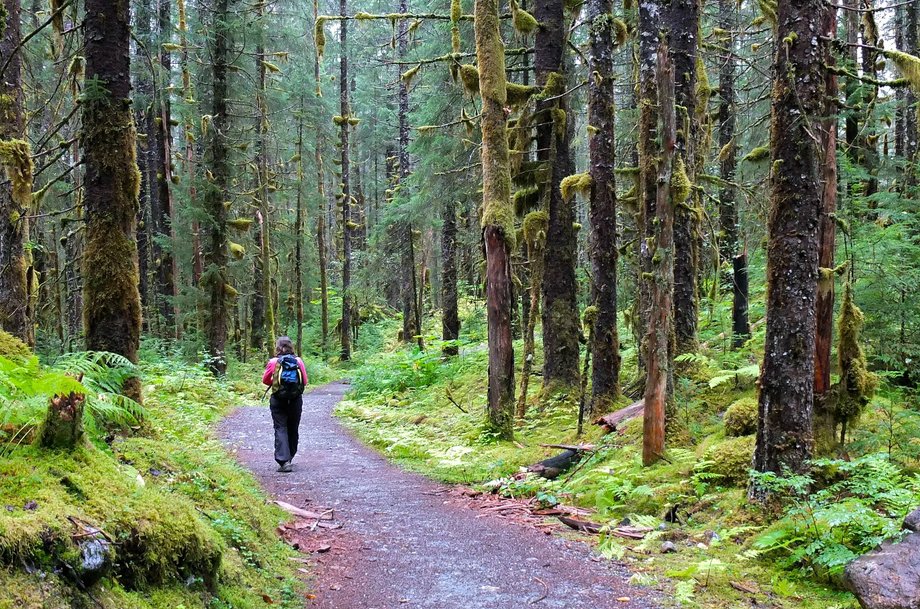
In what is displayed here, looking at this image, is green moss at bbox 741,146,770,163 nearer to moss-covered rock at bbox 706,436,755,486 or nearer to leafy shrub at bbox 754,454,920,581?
moss-covered rock at bbox 706,436,755,486

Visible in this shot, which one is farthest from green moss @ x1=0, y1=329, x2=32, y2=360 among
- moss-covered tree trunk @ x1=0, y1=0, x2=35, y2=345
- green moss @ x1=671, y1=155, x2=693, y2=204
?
green moss @ x1=671, y1=155, x2=693, y2=204

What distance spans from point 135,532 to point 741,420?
22.8 ft

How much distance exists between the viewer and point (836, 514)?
484 centimetres

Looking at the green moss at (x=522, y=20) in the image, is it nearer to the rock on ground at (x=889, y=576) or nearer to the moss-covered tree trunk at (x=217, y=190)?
the moss-covered tree trunk at (x=217, y=190)

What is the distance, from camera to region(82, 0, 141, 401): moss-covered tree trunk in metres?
6.46

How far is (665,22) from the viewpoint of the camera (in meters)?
10.7

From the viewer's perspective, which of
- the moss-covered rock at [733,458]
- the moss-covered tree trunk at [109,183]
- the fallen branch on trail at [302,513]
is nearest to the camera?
the moss-covered tree trunk at [109,183]

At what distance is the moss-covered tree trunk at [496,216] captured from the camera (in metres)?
10.5

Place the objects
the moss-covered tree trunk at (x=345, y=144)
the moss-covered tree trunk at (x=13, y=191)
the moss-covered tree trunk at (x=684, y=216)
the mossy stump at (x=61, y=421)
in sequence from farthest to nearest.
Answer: the moss-covered tree trunk at (x=345, y=144) → the moss-covered tree trunk at (x=684, y=216) → the moss-covered tree trunk at (x=13, y=191) → the mossy stump at (x=61, y=421)

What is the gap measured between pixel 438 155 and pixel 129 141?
39.0 ft

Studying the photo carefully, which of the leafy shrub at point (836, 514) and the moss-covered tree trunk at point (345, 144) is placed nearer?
the leafy shrub at point (836, 514)

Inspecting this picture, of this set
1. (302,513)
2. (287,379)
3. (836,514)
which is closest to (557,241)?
(287,379)

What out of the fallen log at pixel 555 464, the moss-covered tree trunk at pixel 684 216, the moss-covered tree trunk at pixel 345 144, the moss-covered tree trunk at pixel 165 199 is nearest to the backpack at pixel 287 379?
the fallen log at pixel 555 464

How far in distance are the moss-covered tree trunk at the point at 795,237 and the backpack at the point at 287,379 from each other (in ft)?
21.6
